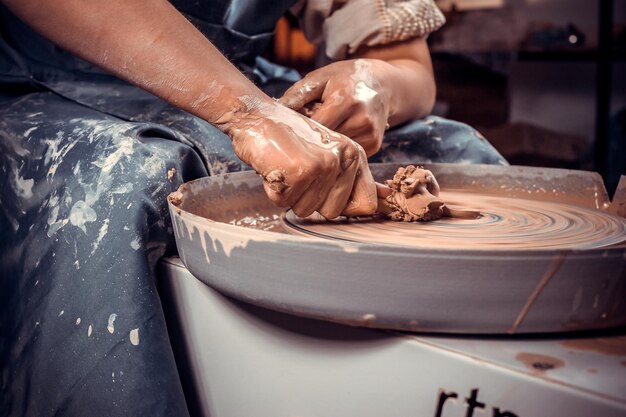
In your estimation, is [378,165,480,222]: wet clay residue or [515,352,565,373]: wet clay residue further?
[378,165,480,222]: wet clay residue

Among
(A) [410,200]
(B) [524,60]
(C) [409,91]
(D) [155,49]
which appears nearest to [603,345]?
(A) [410,200]

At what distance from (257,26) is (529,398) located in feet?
3.49

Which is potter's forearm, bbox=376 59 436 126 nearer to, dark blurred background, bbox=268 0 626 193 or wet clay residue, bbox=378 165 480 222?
wet clay residue, bbox=378 165 480 222

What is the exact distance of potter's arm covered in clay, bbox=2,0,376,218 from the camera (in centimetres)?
85

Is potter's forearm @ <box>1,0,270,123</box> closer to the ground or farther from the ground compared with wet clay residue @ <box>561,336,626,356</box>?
farther from the ground

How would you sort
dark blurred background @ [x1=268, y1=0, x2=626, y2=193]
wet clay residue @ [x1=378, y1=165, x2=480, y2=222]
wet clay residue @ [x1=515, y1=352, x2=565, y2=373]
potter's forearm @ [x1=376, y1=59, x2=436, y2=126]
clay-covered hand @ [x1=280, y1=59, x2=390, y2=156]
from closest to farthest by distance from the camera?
wet clay residue @ [x1=515, y1=352, x2=565, y2=373] < wet clay residue @ [x1=378, y1=165, x2=480, y2=222] < clay-covered hand @ [x1=280, y1=59, x2=390, y2=156] < potter's forearm @ [x1=376, y1=59, x2=436, y2=126] < dark blurred background @ [x1=268, y1=0, x2=626, y2=193]

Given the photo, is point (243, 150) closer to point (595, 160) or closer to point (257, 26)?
point (257, 26)

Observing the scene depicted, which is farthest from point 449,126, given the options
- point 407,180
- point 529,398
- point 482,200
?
point 529,398

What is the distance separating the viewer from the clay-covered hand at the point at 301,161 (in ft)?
2.66

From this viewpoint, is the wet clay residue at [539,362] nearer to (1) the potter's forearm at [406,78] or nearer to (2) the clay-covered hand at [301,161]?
(2) the clay-covered hand at [301,161]

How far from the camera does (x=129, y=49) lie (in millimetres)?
959

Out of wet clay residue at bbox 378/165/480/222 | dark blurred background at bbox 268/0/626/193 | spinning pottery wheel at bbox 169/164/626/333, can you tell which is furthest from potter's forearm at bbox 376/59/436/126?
dark blurred background at bbox 268/0/626/193

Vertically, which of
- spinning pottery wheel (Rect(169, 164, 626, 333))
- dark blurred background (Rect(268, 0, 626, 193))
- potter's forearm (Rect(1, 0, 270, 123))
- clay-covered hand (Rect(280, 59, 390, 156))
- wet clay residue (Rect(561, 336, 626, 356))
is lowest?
dark blurred background (Rect(268, 0, 626, 193))

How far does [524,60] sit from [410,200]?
2.93 m
